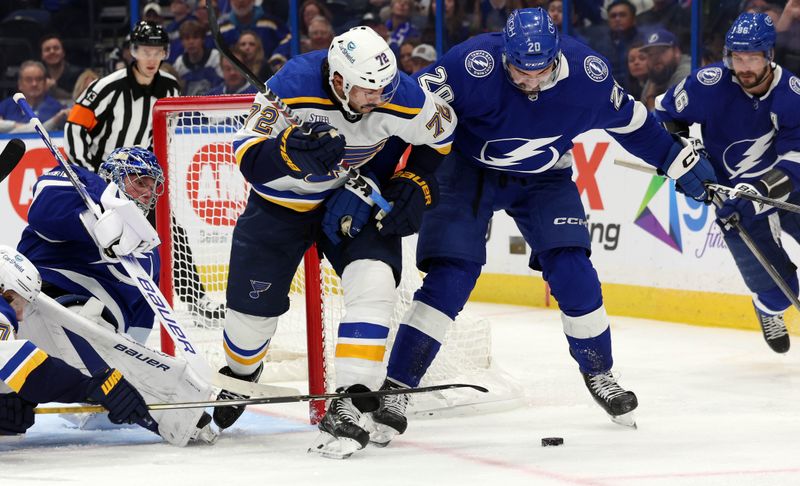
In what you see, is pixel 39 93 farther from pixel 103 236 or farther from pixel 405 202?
pixel 405 202

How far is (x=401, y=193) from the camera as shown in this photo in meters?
3.25

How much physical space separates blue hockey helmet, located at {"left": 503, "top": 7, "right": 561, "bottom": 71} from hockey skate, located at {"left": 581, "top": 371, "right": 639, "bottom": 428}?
35.1 inches

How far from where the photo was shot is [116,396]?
3074 millimetres

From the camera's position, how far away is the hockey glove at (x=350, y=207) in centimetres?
320

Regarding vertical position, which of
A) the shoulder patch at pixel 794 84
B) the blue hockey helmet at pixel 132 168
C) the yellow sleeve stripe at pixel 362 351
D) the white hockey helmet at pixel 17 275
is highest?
the blue hockey helmet at pixel 132 168

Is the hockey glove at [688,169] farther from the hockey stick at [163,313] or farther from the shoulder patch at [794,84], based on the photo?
the hockey stick at [163,313]

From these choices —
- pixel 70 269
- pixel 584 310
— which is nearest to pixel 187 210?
pixel 70 269

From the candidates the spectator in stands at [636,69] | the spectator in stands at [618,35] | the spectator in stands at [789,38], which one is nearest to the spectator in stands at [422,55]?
the spectator in stands at [618,35]

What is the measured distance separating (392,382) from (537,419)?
1.89 feet

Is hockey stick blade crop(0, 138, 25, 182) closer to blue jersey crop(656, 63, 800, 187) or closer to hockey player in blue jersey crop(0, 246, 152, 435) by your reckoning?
hockey player in blue jersey crop(0, 246, 152, 435)

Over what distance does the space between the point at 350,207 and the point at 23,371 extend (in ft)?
2.75

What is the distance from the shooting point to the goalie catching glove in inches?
132

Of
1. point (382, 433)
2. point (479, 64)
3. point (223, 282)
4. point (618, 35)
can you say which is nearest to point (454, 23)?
point (618, 35)

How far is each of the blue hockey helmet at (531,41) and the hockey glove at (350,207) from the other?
0.49 meters
